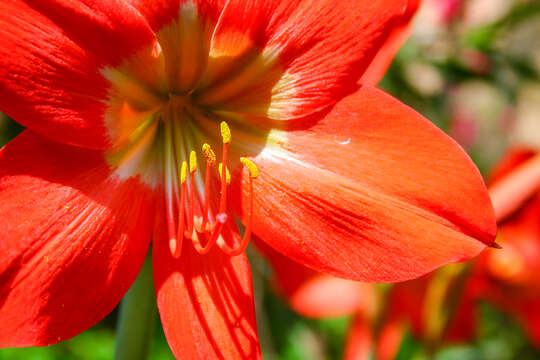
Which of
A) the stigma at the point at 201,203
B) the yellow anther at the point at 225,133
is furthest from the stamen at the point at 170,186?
the yellow anther at the point at 225,133

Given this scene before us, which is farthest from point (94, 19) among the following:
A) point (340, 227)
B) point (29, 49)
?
point (340, 227)

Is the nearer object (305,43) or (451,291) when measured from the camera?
(305,43)

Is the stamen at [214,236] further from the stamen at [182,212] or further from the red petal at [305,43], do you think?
the red petal at [305,43]

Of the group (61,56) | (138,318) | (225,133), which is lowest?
(138,318)

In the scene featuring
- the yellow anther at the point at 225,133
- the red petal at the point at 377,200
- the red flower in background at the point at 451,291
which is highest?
the yellow anther at the point at 225,133

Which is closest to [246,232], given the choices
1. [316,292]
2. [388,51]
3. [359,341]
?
[388,51]

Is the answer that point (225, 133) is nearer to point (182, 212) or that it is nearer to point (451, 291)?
point (182, 212)

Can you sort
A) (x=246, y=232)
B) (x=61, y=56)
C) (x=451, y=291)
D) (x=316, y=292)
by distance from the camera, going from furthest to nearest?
(x=316, y=292) → (x=451, y=291) → (x=246, y=232) → (x=61, y=56)
